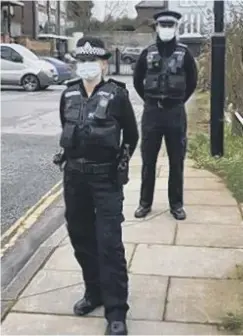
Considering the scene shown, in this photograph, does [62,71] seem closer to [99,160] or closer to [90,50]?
[90,50]

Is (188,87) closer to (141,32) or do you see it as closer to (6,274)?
(6,274)

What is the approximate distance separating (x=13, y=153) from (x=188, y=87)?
5518 mm

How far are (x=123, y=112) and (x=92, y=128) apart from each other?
23 centimetres

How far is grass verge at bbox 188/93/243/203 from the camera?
7.64m

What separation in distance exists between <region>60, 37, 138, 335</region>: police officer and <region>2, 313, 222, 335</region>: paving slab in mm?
116

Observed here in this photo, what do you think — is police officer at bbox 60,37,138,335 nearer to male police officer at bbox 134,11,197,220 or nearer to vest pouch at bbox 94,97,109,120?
vest pouch at bbox 94,97,109,120

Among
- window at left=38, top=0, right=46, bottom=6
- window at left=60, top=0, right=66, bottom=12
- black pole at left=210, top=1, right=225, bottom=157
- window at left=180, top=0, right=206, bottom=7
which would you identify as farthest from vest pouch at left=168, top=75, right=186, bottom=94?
window at left=60, top=0, right=66, bottom=12

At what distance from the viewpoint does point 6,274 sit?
5027 mm

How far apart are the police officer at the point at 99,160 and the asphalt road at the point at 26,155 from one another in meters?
2.75

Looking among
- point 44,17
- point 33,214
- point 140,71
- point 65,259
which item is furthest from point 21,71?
point 44,17

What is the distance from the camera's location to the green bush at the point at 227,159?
7637mm

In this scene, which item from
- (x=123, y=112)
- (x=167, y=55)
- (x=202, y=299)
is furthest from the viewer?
(x=167, y=55)

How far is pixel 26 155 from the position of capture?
10.7 meters

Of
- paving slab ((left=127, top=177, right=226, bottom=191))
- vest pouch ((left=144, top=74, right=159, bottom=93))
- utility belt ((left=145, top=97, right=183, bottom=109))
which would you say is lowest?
paving slab ((left=127, top=177, right=226, bottom=191))
